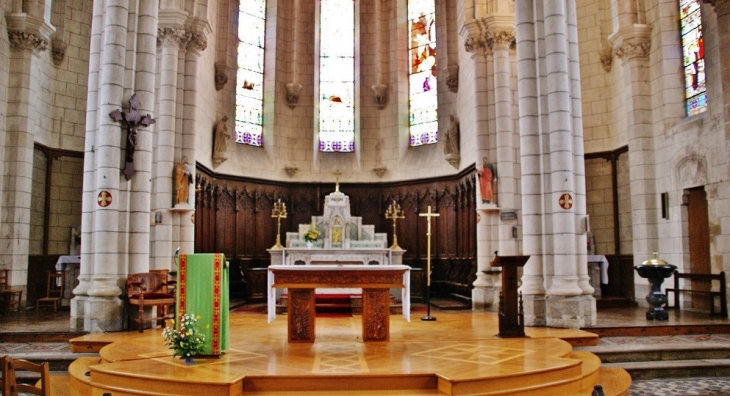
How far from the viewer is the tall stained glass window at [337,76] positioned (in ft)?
72.7

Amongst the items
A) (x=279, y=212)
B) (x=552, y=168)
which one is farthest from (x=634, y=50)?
(x=279, y=212)

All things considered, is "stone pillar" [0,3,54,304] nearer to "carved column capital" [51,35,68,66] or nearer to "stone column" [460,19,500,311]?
"carved column capital" [51,35,68,66]

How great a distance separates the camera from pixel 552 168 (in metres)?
11.5

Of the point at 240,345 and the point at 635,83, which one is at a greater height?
the point at 635,83

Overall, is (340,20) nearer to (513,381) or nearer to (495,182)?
(495,182)

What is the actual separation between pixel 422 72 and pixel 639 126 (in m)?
8.09

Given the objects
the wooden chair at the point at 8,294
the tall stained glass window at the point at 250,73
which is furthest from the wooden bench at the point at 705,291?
the wooden chair at the point at 8,294

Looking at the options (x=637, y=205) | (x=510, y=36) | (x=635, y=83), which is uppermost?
(x=510, y=36)

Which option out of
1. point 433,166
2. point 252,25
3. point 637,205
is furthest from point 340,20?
point 637,205

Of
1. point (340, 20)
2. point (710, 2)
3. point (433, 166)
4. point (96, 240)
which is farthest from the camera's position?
point (340, 20)

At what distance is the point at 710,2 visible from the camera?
12.5 metres

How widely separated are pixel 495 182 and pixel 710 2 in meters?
5.93

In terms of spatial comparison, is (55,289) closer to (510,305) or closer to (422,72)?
(510,305)

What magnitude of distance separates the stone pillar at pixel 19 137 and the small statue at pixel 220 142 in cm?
506
